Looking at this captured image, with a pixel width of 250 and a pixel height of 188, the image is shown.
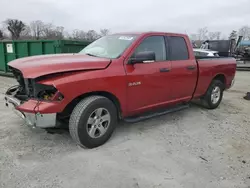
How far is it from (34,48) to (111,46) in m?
6.16

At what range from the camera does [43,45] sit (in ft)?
28.5

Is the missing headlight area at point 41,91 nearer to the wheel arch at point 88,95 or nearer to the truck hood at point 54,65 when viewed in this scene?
the truck hood at point 54,65

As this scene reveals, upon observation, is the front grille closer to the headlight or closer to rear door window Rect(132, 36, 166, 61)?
the headlight

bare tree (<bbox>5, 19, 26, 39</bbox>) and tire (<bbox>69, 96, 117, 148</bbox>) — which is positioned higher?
bare tree (<bbox>5, 19, 26, 39</bbox>)

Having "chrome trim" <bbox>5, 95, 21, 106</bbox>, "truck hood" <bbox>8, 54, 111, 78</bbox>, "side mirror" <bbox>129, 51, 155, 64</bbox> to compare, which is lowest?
"chrome trim" <bbox>5, 95, 21, 106</bbox>

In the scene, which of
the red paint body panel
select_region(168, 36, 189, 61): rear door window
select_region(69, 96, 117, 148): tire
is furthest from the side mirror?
select_region(168, 36, 189, 61): rear door window

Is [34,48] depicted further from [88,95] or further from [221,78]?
[221,78]

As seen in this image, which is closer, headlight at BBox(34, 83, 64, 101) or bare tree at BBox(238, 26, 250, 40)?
headlight at BBox(34, 83, 64, 101)

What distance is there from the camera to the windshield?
3.85 m

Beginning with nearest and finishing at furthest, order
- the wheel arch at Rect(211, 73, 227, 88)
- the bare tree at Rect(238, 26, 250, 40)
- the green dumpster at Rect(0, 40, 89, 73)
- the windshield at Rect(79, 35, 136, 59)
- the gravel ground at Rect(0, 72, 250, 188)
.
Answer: the gravel ground at Rect(0, 72, 250, 188), the windshield at Rect(79, 35, 136, 59), the wheel arch at Rect(211, 73, 227, 88), the green dumpster at Rect(0, 40, 89, 73), the bare tree at Rect(238, 26, 250, 40)

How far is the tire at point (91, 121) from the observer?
324 centimetres

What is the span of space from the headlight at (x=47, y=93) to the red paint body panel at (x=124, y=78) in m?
0.07

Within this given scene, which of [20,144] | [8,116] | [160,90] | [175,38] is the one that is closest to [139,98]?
[160,90]

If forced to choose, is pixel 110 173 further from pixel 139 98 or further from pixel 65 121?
pixel 139 98
